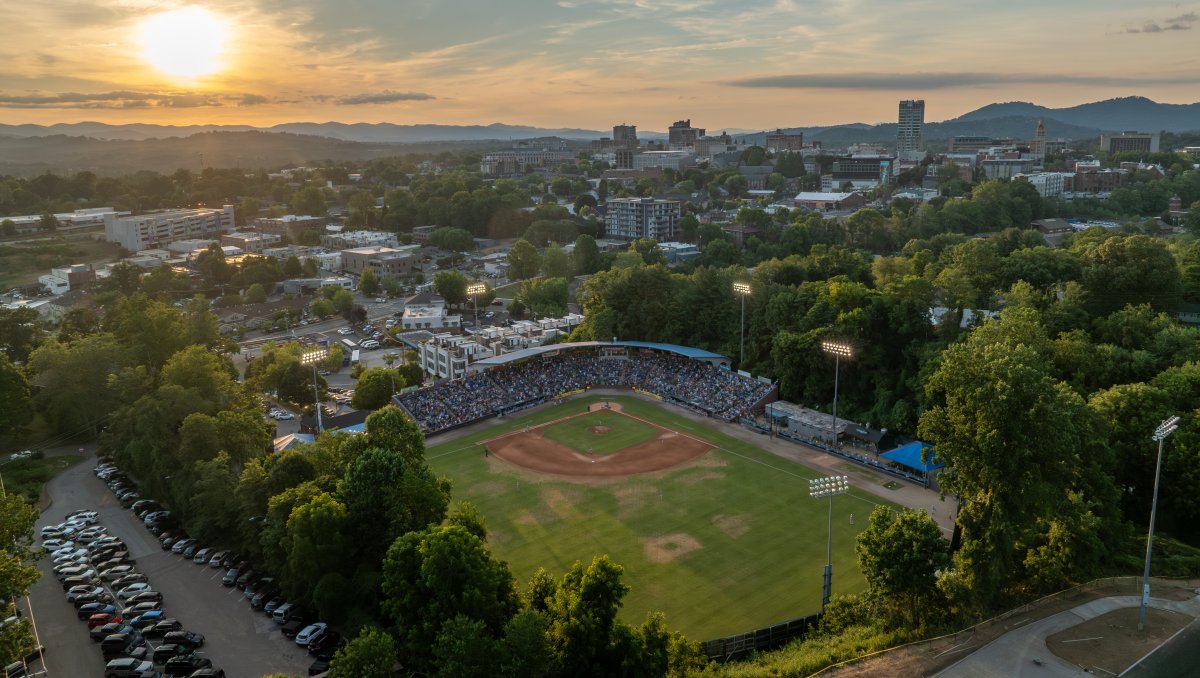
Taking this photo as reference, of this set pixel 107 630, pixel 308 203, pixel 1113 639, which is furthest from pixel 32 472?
pixel 308 203

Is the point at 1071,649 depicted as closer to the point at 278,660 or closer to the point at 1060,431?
the point at 1060,431

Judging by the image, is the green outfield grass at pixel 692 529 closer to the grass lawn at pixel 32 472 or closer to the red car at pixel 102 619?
A: the red car at pixel 102 619

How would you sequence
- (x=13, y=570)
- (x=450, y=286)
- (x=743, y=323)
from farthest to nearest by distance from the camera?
(x=450, y=286)
(x=743, y=323)
(x=13, y=570)

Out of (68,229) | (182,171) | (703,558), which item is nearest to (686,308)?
(703,558)

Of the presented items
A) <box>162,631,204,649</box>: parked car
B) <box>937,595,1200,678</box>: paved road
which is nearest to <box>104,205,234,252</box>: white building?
<box>162,631,204,649</box>: parked car

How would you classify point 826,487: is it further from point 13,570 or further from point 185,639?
point 13,570

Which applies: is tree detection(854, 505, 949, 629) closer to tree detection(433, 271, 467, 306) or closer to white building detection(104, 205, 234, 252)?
tree detection(433, 271, 467, 306)

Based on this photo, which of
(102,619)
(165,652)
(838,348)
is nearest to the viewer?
(165,652)
